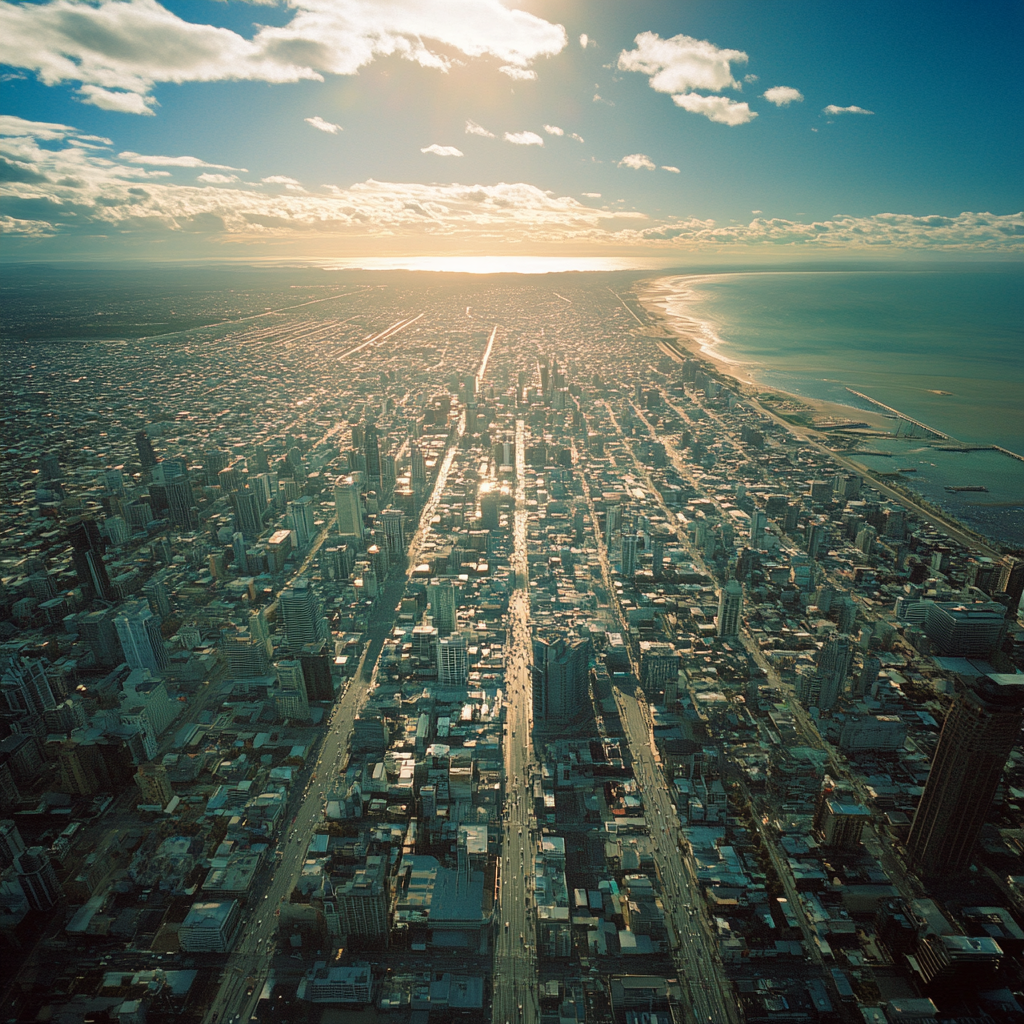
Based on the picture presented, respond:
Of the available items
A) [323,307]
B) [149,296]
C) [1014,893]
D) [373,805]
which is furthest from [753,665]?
[149,296]

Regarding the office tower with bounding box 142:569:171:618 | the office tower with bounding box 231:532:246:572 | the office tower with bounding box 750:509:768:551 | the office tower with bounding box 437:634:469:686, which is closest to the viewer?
the office tower with bounding box 437:634:469:686

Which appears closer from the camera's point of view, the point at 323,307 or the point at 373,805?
the point at 373,805

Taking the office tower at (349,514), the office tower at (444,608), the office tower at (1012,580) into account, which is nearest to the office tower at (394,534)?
the office tower at (349,514)

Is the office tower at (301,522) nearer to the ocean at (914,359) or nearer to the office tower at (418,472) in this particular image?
the office tower at (418,472)

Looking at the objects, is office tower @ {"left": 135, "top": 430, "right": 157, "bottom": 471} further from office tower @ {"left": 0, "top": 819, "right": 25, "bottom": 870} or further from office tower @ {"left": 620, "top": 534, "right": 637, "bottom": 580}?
office tower @ {"left": 620, "top": 534, "right": 637, "bottom": 580}

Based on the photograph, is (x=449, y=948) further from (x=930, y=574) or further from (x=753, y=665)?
(x=930, y=574)

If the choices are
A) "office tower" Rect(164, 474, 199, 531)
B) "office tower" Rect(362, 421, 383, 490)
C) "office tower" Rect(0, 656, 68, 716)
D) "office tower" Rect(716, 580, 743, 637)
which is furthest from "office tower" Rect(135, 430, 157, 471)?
"office tower" Rect(716, 580, 743, 637)
